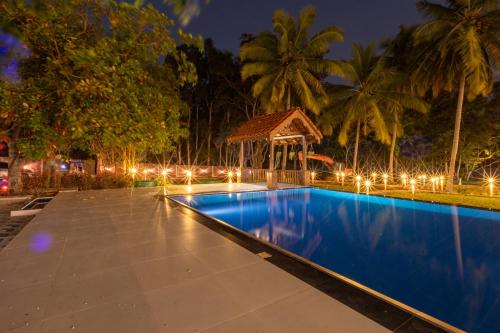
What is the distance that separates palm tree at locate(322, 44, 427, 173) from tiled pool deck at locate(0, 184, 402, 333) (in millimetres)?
17898

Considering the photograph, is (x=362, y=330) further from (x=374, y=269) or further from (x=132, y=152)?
(x=132, y=152)

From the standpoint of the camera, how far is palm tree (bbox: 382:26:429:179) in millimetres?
18375

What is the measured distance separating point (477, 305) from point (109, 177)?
16.0 m

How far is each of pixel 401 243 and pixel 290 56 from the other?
52.7 ft

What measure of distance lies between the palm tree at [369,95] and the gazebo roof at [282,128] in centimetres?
634

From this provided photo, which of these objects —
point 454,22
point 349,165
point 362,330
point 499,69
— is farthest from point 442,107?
point 362,330

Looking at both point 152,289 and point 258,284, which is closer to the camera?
point 152,289

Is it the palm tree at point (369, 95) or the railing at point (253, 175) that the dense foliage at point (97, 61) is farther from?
the palm tree at point (369, 95)

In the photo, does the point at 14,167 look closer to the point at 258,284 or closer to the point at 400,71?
the point at 258,284

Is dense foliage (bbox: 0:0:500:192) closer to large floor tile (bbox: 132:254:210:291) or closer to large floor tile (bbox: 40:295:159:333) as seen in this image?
large floor tile (bbox: 132:254:210:291)

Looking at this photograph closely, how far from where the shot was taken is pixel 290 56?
18.1 m

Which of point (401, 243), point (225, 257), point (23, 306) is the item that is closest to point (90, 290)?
point (23, 306)

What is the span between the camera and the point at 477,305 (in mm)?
3311

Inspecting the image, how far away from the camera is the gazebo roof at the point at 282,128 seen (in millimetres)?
13302
